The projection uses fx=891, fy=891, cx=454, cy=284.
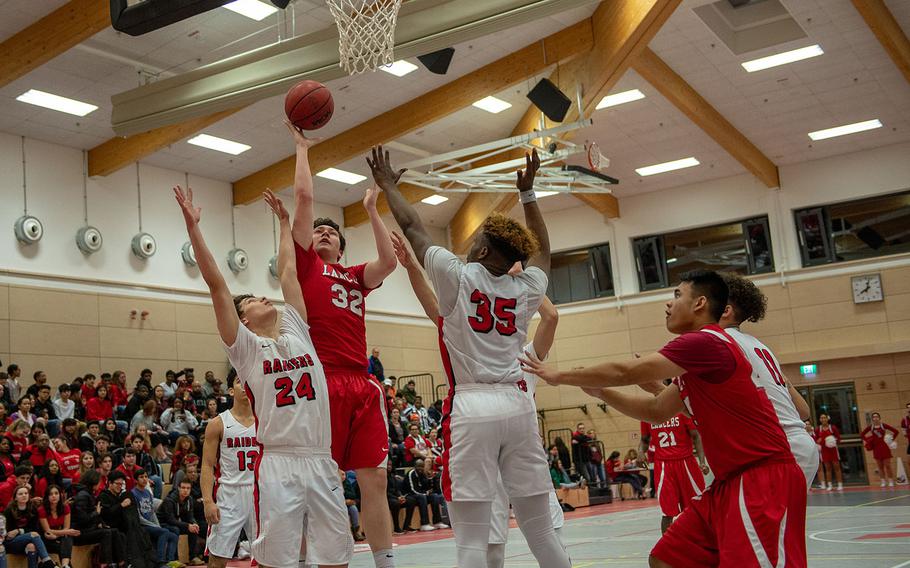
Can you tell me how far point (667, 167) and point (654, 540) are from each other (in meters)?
16.1

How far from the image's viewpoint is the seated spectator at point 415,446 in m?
17.7

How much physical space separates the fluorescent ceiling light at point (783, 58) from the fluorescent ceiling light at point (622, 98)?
2382 millimetres

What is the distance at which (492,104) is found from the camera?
822 inches

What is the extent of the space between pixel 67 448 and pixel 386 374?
1301 cm

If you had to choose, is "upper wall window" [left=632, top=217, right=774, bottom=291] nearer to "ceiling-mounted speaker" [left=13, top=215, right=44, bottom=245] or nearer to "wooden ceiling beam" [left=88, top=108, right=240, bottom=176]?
"wooden ceiling beam" [left=88, top=108, right=240, bottom=176]

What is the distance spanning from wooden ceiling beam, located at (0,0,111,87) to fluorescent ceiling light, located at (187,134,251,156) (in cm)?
493

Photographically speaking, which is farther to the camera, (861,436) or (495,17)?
(861,436)

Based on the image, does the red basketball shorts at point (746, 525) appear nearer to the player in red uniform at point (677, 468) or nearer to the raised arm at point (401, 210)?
the raised arm at point (401, 210)

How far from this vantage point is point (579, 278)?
2845cm

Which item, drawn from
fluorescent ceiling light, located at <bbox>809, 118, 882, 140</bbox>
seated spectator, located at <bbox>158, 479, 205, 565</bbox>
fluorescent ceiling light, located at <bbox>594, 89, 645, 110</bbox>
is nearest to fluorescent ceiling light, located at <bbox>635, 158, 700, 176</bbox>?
fluorescent ceiling light, located at <bbox>809, 118, 882, 140</bbox>

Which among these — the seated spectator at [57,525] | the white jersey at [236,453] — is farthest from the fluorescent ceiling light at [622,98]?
the white jersey at [236,453]

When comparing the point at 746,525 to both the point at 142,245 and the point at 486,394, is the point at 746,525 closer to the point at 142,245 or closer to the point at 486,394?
the point at 486,394

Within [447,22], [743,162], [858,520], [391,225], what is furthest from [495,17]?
[391,225]

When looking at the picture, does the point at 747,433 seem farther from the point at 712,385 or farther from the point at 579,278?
the point at 579,278
